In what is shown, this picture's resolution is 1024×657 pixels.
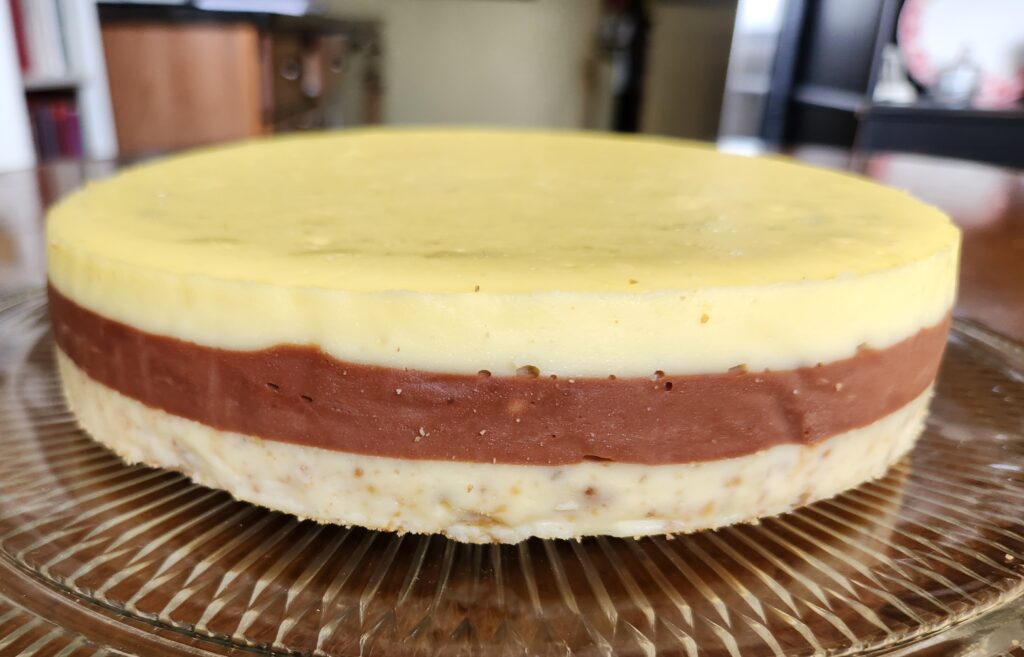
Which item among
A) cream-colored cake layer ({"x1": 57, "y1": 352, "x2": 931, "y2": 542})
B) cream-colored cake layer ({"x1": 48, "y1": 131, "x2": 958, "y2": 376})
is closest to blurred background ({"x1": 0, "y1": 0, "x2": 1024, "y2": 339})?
cream-colored cake layer ({"x1": 48, "y1": 131, "x2": 958, "y2": 376})

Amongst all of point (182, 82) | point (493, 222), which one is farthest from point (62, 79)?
point (493, 222)

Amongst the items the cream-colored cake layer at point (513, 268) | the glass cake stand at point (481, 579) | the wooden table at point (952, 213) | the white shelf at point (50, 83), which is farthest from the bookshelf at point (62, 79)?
the glass cake stand at point (481, 579)

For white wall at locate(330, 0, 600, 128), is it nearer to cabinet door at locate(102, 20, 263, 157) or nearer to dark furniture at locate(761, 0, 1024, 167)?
dark furniture at locate(761, 0, 1024, 167)

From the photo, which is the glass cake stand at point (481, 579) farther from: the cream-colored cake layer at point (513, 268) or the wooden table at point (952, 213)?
the wooden table at point (952, 213)

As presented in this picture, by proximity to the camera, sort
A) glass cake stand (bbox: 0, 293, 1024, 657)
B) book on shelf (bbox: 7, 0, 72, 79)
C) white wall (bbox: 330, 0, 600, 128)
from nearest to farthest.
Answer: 1. glass cake stand (bbox: 0, 293, 1024, 657)
2. book on shelf (bbox: 7, 0, 72, 79)
3. white wall (bbox: 330, 0, 600, 128)

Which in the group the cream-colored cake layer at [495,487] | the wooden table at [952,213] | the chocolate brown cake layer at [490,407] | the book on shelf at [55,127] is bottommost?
the book on shelf at [55,127]

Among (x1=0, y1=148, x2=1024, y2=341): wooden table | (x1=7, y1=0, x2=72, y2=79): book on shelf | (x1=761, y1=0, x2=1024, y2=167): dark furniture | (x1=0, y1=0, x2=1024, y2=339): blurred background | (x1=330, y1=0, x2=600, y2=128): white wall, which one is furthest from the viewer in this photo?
(x1=330, y1=0, x2=600, y2=128): white wall

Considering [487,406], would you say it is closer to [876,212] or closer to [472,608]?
[472,608]

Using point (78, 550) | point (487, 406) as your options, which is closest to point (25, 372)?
point (78, 550)
